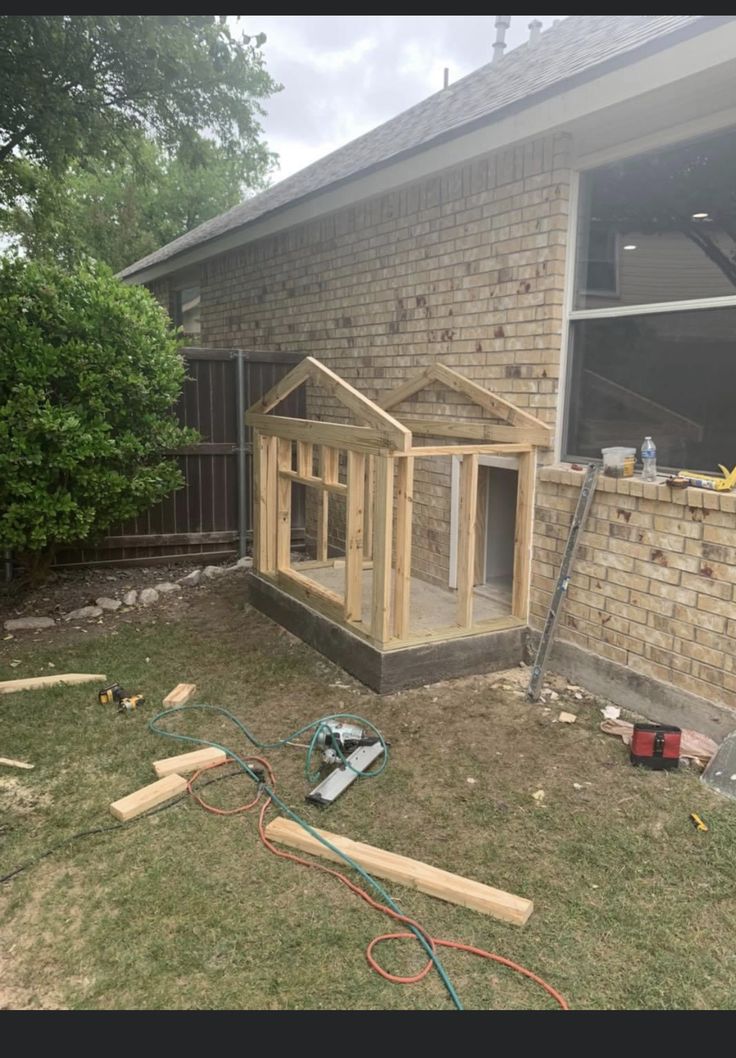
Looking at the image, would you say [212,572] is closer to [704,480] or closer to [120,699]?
[120,699]

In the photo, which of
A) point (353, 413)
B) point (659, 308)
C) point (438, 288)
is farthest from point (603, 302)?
point (353, 413)

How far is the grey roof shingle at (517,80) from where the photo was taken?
13.4ft

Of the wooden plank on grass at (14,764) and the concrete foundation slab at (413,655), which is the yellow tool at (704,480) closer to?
the concrete foundation slab at (413,655)

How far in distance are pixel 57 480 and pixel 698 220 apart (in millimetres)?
5185

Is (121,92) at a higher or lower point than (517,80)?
higher

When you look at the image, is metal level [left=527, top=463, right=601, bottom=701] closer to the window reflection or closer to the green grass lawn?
the green grass lawn

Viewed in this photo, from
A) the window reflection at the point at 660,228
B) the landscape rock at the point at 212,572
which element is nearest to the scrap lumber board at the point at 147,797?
the window reflection at the point at 660,228

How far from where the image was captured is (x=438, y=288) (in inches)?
229

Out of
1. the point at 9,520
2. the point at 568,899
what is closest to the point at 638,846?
the point at 568,899

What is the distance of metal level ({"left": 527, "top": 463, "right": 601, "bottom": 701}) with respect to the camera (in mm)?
4527

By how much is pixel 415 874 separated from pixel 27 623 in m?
4.48

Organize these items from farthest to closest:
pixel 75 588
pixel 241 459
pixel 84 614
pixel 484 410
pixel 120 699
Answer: pixel 241 459 → pixel 75 588 → pixel 84 614 → pixel 484 410 → pixel 120 699

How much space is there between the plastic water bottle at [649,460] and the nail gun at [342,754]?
7.24 feet

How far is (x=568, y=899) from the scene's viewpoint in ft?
9.36
